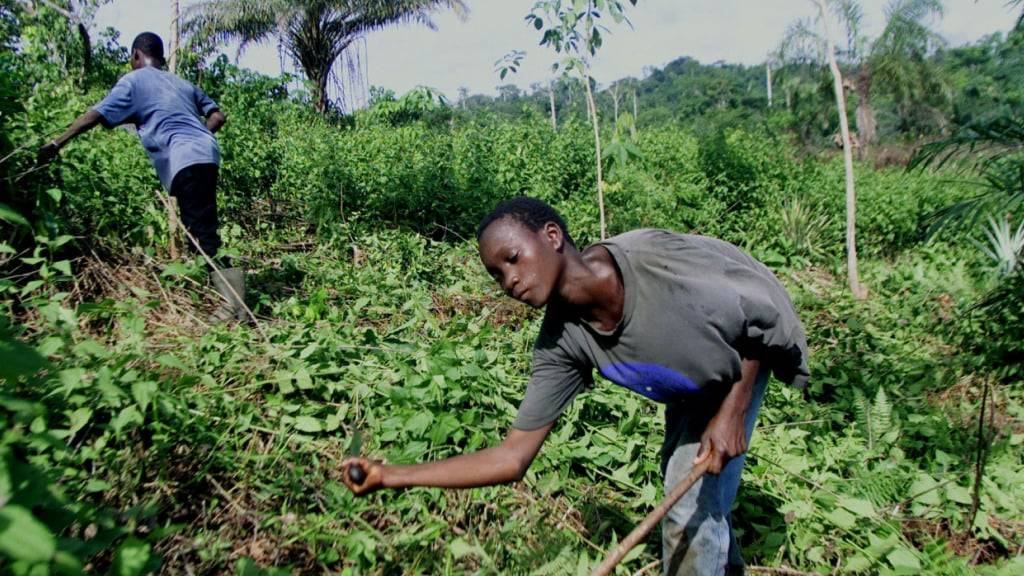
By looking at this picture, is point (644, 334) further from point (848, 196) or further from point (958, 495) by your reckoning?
point (848, 196)

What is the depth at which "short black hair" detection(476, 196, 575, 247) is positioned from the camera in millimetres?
1798

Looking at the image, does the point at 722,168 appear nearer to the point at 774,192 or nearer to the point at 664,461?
the point at 774,192

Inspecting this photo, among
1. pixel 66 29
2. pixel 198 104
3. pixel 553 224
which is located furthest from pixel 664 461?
pixel 66 29

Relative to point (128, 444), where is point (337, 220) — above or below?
above

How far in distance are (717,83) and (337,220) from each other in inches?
2262

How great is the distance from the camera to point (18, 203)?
3.40m

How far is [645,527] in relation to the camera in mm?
1732

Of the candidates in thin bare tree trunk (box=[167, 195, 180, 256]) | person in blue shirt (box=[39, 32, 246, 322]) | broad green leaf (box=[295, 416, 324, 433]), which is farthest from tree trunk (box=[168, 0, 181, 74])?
broad green leaf (box=[295, 416, 324, 433])

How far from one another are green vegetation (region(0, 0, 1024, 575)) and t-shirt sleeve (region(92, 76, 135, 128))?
1.22ft

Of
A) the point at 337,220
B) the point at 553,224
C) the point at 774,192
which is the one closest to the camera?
the point at 553,224

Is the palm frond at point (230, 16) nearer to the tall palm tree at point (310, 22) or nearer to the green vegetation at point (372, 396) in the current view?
the tall palm tree at point (310, 22)

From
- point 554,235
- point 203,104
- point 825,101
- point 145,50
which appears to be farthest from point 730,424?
point 825,101

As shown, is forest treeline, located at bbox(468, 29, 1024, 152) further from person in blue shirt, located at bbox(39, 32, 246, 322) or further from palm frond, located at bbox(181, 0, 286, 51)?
palm frond, located at bbox(181, 0, 286, 51)

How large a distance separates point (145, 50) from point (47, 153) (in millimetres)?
872
